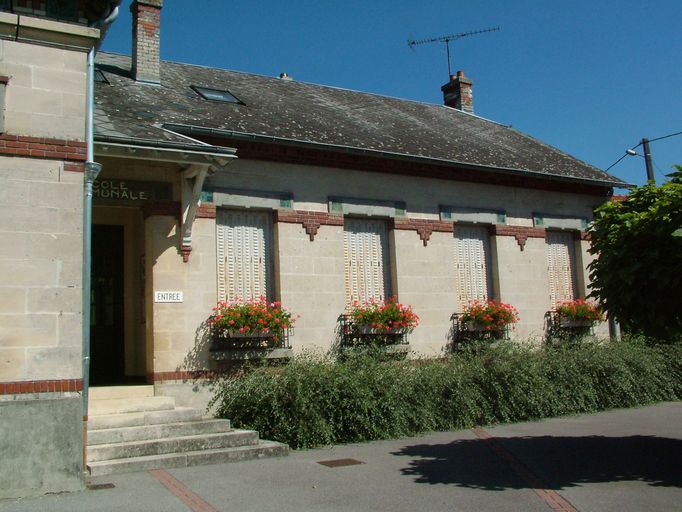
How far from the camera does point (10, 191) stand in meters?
7.16

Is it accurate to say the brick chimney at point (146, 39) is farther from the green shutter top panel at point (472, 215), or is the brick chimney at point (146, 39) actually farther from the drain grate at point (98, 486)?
the drain grate at point (98, 486)

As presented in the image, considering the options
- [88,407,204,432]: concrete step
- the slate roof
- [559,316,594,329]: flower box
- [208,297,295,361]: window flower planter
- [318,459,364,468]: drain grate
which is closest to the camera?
[318,459,364,468]: drain grate

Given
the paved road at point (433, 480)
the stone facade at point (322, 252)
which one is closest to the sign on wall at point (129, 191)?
the stone facade at point (322, 252)

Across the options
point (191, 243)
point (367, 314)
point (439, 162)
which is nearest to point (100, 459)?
point (191, 243)

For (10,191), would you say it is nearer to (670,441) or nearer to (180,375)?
(180,375)

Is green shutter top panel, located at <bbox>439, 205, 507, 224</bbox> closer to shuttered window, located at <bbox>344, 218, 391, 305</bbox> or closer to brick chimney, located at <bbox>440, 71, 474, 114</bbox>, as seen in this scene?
shuttered window, located at <bbox>344, 218, 391, 305</bbox>

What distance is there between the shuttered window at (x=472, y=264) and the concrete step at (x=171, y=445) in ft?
21.0

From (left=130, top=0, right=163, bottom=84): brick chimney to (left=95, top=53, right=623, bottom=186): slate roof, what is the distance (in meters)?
0.27

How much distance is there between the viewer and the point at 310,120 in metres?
13.9

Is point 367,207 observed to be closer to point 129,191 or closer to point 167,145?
point 129,191

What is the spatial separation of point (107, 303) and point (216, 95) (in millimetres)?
4728

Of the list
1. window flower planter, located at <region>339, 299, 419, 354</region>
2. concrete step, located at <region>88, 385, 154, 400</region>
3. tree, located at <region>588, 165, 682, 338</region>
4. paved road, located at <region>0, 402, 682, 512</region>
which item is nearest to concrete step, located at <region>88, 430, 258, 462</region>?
paved road, located at <region>0, 402, 682, 512</region>

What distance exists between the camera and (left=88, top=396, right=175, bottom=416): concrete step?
9.28 meters

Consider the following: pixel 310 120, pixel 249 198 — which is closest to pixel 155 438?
pixel 249 198
